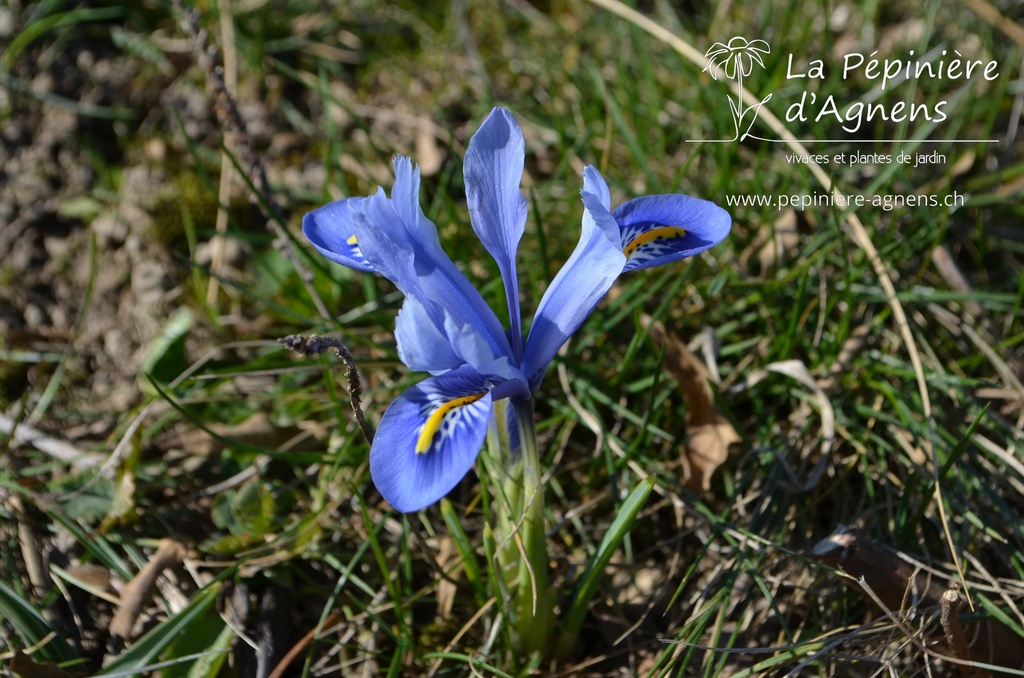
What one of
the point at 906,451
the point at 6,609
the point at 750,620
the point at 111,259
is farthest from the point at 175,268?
the point at 906,451

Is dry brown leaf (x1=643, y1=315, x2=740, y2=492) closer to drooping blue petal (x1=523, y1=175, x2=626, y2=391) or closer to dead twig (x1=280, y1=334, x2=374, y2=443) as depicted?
drooping blue petal (x1=523, y1=175, x2=626, y2=391)

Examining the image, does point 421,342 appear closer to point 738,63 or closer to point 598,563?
point 598,563

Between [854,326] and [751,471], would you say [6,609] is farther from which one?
[854,326]

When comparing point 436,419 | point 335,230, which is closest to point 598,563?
point 436,419

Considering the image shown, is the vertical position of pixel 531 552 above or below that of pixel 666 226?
below

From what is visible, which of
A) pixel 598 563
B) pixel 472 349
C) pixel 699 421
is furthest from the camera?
pixel 699 421

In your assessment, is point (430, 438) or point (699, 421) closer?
point (430, 438)
